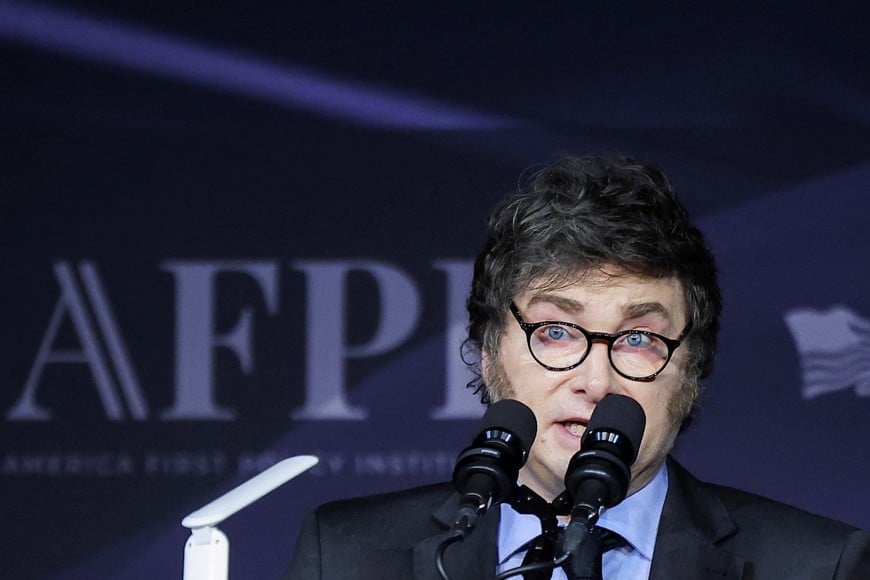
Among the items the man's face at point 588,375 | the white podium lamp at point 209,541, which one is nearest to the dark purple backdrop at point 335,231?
the man's face at point 588,375

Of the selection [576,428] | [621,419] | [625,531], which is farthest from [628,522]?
[621,419]

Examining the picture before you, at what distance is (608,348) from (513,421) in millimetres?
422

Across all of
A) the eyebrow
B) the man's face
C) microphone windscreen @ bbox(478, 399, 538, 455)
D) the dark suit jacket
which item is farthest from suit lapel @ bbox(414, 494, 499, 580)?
microphone windscreen @ bbox(478, 399, 538, 455)

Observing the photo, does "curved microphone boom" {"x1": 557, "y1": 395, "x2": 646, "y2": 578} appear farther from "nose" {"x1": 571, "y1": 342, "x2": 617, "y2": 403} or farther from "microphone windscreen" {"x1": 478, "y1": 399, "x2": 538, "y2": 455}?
"nose" {"x1": 571, "y1": 342, "x2": 617, "y2": 403}

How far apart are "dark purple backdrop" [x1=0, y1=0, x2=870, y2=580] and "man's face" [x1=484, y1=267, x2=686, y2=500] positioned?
1660 millimetres

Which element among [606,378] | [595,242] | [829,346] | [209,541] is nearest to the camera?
[209,541]

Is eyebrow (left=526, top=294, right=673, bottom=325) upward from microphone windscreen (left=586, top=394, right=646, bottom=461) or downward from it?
upward

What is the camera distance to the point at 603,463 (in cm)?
157

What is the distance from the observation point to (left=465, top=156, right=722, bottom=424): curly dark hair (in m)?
2.16

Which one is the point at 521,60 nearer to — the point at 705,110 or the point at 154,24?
the point at 705,110

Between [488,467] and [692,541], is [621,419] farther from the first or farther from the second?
[692,541]

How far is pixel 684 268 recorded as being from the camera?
2201mm

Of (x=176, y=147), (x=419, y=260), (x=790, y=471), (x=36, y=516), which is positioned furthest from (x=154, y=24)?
(x=790, y=471)

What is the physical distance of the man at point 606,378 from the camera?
2.08 metres
